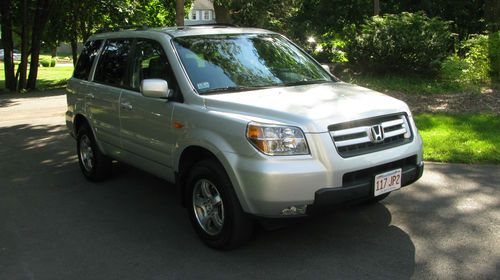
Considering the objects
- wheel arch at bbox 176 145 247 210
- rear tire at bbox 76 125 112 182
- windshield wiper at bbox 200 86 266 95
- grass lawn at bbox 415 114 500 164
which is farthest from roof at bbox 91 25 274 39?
grass lawn at bbox 415 114 500 164

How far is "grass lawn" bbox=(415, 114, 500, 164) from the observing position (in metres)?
6.70

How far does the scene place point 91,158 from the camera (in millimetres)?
6750

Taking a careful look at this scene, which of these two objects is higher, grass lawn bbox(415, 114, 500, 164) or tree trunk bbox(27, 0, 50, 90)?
tree trunk bbox(27, 0, 50, 90)

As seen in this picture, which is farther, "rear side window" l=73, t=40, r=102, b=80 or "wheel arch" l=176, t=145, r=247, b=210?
"rear side window" l=73, t=40, r=102, b=80

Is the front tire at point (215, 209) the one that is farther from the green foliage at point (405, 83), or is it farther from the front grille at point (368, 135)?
the green foliage at point (405, 83)

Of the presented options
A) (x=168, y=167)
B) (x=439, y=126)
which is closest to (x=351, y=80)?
(x=439, y=126)

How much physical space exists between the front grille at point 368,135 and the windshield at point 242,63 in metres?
1.07

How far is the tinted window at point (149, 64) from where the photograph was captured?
5.03 m

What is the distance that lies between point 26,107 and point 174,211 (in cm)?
1148

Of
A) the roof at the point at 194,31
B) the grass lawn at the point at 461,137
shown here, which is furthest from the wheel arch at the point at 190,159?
the grass lawn at the point at 461,137

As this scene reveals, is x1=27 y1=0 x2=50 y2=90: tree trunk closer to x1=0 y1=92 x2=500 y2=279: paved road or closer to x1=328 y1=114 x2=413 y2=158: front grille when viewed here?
x1=0 y1=92 x2=500 y2=279: paved road

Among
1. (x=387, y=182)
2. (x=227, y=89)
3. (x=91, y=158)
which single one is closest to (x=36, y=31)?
(x=91, y=158)

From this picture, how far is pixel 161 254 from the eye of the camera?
4.42 meters

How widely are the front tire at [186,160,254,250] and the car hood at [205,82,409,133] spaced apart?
20.4 inches
